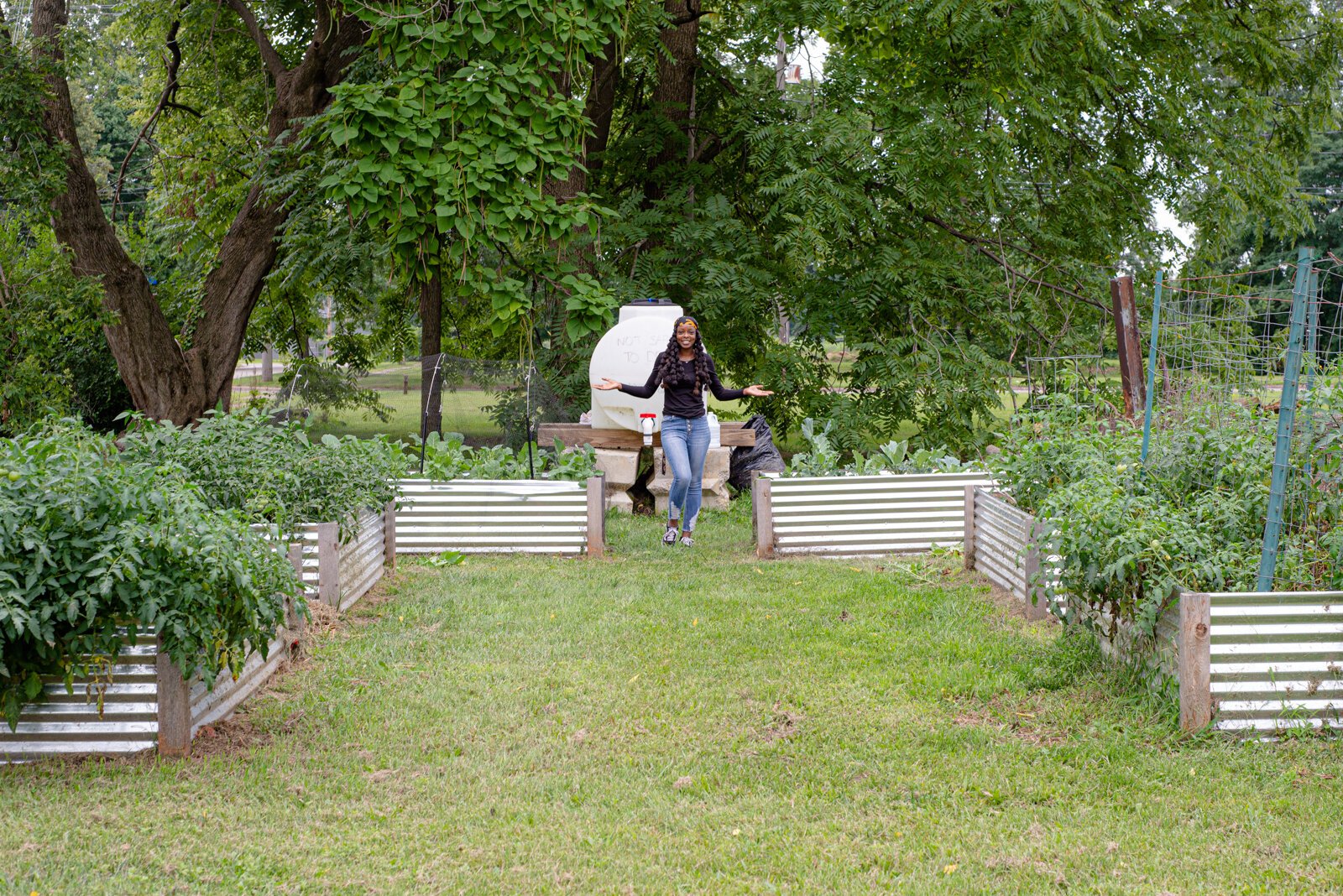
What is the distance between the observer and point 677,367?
388 inches

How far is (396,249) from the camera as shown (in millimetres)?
10531

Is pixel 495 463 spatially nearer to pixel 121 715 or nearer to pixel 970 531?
pixel 970 531

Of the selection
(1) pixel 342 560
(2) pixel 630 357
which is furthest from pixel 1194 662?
(2) pixel 630 357

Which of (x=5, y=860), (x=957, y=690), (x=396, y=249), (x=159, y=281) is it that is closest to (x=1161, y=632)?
(x=957, y=690)

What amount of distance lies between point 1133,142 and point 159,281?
14.3m

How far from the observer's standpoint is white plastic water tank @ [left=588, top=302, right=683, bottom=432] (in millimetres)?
11125

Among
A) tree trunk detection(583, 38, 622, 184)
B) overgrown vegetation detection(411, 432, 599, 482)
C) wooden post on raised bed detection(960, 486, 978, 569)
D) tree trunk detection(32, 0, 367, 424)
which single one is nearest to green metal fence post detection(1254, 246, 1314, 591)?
wooden post on raised bed detection(960, 486, 978, 569)

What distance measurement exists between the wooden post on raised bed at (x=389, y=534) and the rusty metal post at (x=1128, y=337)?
18.0ft

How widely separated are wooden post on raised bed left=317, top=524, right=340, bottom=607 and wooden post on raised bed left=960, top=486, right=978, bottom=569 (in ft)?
14.8

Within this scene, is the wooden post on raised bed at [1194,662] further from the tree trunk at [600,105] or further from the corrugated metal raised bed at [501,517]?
the tree trunk at [600,105]

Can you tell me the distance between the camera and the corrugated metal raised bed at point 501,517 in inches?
363

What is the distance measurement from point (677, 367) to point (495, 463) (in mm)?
1762

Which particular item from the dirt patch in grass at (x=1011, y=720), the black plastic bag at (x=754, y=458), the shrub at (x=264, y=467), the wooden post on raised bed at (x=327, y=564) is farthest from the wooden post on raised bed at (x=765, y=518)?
the dirt patch in grass at (x=1011, y=720)

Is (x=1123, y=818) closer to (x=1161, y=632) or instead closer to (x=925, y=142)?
(x=1161, y=632)
